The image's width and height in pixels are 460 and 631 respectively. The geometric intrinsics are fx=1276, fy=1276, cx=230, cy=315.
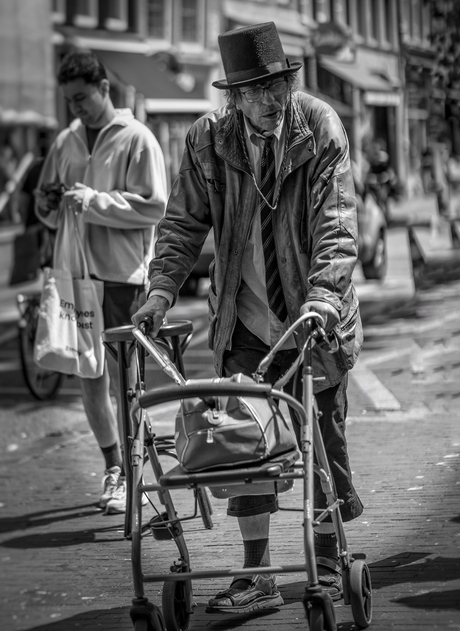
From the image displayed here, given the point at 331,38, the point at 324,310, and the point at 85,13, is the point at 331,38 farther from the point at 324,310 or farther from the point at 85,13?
the point at 324,310

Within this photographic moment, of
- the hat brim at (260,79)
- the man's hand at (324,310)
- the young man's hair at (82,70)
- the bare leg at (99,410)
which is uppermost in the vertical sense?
the hat brim at (260,79)

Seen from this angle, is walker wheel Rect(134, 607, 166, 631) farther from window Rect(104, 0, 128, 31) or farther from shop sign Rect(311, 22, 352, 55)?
window Rect(104, 0, 128, 31)

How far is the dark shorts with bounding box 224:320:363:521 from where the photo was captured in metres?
4.50

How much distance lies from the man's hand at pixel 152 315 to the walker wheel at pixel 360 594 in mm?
1035

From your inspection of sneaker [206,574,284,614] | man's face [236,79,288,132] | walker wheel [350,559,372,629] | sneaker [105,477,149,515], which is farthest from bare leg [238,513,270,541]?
sneaker [105,477,149,515]

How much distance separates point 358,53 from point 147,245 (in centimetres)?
1662

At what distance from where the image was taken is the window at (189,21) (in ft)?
96.4

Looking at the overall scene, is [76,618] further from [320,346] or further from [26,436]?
[26,436]

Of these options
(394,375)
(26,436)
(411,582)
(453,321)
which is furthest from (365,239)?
(411,582)

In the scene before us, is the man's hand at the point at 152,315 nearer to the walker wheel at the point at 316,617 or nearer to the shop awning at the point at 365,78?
the walker wheel at the point at 316,617

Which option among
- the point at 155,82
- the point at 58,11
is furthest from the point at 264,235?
the point at 155,82

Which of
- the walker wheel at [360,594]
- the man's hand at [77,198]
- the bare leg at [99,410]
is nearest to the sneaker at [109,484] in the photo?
the bare leg at [99,410]

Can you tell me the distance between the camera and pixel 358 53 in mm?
22234

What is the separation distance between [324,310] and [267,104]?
76cm
